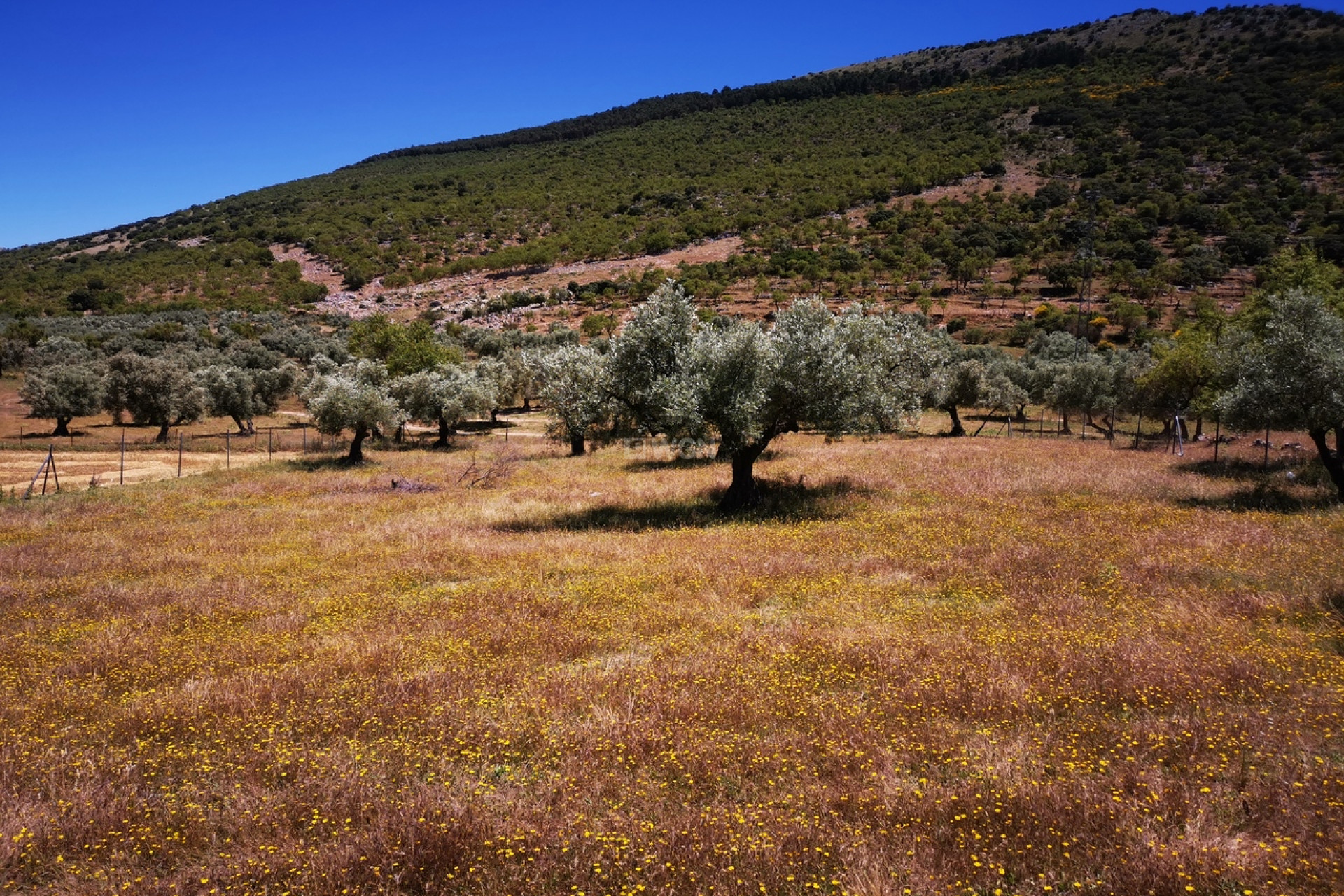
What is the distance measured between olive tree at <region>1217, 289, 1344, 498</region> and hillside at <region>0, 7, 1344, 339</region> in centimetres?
7231

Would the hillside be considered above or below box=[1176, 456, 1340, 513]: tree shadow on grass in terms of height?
above

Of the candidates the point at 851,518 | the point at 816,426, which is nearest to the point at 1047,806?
the point at 851,518

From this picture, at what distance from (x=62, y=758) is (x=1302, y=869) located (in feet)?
38.7

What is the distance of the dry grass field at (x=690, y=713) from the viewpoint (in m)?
5.49

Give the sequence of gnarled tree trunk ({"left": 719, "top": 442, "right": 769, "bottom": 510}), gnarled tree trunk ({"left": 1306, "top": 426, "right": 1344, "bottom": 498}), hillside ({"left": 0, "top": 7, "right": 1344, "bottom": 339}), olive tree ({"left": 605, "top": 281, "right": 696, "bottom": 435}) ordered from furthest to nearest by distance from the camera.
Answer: hillside ({"left": 0, "top": 7, "right": 1344, "bottom": 339})
olive tree ({"left": 605, "top": 281, "right": 696, "bottom": 435})
gnarled tree trunk ({"left": 719, "top": 442, "right": 769, "bottom": 510})
gnarled tree trunk ({"left": 1306, "top": 426, "right": 1344, "bottom": 498})

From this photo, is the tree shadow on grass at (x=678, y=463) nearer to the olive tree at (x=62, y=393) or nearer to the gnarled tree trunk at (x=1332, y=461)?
the gnarled tree trunk at (x=1332, y=461)

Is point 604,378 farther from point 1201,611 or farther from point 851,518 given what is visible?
point 1201,611

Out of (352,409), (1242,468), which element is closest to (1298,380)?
(1242,468)

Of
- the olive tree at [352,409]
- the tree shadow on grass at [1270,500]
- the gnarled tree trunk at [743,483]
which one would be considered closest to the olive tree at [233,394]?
the olive tree at [352,409]

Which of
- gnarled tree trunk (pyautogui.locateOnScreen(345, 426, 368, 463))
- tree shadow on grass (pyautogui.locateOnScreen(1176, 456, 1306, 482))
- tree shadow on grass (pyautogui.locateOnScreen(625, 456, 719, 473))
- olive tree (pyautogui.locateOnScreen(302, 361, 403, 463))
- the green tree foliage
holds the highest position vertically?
the green tree foliage

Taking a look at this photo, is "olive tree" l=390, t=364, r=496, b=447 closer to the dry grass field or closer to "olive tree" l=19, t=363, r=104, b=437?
"olive tree" l=19, t=363, r=104, b=437

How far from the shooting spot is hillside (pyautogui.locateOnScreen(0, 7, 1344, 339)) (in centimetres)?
10406

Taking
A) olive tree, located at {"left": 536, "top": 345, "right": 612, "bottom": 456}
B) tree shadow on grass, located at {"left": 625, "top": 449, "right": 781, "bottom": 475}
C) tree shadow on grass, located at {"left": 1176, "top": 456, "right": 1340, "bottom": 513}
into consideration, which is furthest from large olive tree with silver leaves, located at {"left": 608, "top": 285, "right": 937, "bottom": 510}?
tree shadow on grass, located at {"left": 1176, "top": 456, "right": 1340, "bottom": 513}

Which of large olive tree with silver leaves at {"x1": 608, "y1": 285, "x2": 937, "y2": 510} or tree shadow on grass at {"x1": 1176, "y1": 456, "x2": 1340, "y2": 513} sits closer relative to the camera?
tree shadow on grass at {"x1": 1176, "y1": 456, "x2": 1340, "y2": 513}
